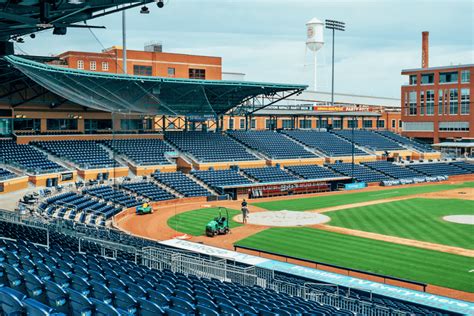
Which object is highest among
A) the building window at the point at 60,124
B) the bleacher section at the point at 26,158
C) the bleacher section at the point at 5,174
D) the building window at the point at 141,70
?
the building window at the point at 141,70

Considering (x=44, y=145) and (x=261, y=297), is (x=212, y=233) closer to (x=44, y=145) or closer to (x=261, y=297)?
(x=261, y=297)

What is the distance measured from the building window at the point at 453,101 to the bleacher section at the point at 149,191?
6416 cm

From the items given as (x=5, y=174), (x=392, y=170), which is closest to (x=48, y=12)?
(x=5, y=174)

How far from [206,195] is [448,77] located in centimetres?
6142

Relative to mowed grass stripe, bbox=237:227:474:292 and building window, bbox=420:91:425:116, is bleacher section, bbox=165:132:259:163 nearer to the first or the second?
mowed grass stripe, bbox=237:227:474:292

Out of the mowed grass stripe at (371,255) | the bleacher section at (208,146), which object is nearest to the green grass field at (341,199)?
the mowed grass stripe at (371,255)

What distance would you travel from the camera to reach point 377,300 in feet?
Answer: 62.4

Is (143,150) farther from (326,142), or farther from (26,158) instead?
(326,142)

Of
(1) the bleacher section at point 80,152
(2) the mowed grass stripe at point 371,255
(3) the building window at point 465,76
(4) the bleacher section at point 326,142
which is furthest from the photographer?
(3) the building window at point 465,76

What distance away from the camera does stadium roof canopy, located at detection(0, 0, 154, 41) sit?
19.9 m

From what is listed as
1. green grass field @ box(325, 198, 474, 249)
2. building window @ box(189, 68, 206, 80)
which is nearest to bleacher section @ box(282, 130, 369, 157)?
building window @ box(189, 68, 206, 80)

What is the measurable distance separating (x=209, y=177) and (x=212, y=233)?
22.9 m

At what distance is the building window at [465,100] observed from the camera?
3588 inches

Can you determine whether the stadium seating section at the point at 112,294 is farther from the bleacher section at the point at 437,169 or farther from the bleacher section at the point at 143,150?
the bleacher section at the point at 437,169
